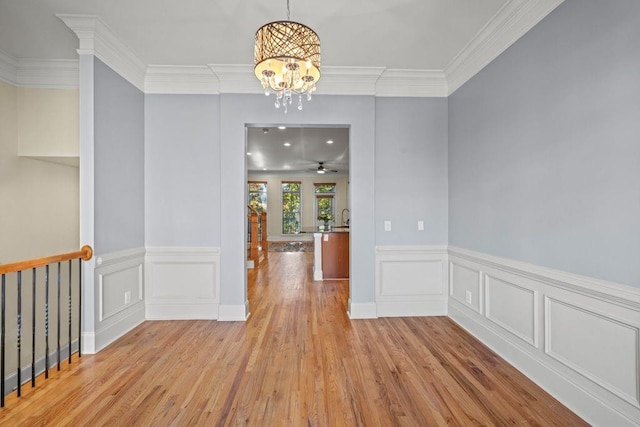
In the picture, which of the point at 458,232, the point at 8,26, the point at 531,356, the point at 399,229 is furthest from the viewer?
the point at 399,229

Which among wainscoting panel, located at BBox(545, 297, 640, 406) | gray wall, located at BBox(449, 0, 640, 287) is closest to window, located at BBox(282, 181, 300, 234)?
gray wall, located at BBox(449, 0, 640, 287)

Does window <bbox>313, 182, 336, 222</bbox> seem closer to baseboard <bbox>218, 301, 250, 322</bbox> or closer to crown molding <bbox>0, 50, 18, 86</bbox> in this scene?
baseboard <bbox>218, 301, 250, 322</bbox>

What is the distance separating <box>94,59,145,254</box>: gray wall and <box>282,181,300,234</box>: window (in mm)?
9211

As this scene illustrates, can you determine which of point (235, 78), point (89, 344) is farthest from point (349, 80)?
point (89, 344)

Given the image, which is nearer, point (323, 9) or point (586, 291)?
point (586, 291)

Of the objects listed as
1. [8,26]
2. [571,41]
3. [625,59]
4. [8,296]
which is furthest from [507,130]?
[8,296]

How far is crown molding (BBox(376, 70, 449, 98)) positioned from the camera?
3596 mm

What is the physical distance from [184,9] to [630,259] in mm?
3640

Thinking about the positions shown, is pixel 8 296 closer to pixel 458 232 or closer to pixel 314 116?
pixel 314 116

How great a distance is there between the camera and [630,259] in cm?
162

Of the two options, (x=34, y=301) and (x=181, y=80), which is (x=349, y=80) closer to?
(x=181, y=80)

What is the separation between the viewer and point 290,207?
12750mm

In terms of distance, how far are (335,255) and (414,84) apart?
3479mm

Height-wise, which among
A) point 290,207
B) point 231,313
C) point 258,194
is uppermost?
point 258,194
